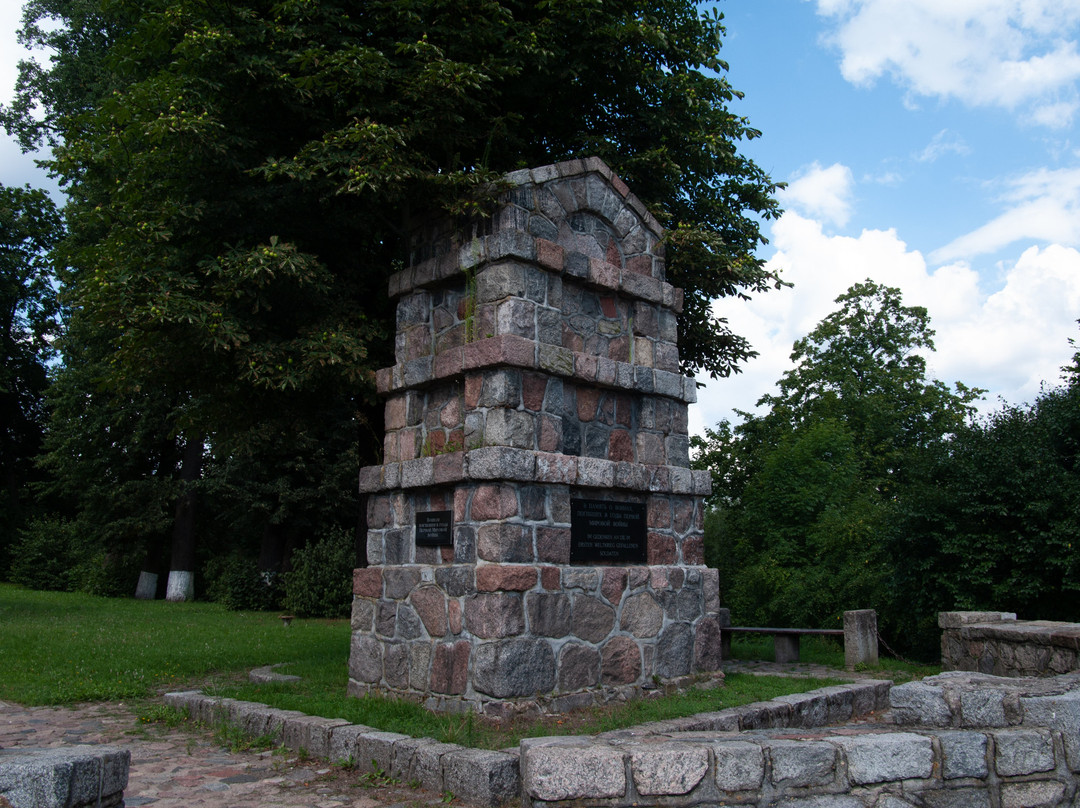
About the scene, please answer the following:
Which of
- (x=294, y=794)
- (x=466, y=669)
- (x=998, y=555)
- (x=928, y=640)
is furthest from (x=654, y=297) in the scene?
(x=928, y=640)

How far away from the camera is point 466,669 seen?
6.88 m

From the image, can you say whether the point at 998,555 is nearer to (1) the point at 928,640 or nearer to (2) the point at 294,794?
(1) the point at 928,640

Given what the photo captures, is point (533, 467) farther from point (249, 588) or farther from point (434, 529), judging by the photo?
point (249, 588)

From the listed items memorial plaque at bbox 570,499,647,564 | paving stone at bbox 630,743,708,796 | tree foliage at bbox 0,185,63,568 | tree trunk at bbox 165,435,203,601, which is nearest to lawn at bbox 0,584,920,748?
memorial plaque at bbox 570,499,647,564

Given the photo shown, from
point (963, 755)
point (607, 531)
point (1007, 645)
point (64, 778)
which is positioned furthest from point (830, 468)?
point (64, 778)

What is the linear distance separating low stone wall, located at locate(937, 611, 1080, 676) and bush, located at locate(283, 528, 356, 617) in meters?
13.5

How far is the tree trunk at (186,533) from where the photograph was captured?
83.4 feet

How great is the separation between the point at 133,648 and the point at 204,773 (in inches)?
310

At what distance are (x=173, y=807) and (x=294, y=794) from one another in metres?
0.72

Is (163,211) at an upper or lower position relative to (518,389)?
upper

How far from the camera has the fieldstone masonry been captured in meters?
7.03

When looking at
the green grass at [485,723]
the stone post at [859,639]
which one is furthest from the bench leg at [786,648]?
the green grass at [485,723]

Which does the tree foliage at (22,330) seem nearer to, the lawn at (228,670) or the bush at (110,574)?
the bush at (110,574)

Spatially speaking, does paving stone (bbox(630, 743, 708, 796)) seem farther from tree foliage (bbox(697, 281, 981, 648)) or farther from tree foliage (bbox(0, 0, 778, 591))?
tree foliage (bbox(697, 281, 981, 648))
